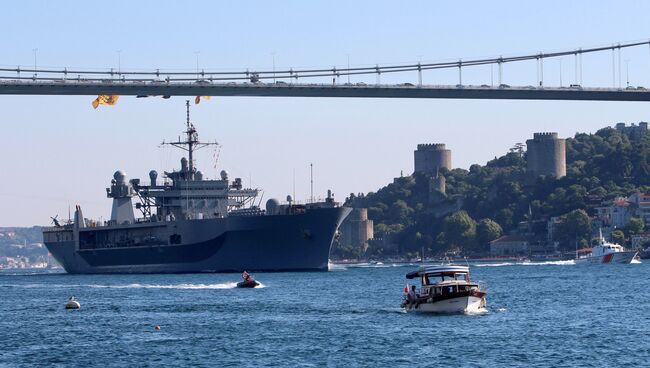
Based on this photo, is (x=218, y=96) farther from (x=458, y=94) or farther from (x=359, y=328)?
(x=359, y=328)

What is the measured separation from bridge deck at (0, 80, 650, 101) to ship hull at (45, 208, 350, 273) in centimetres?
1195

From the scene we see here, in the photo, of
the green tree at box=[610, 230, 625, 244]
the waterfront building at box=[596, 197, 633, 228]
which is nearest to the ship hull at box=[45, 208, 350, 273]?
the green tree at box=[610, 230, 625, 244]

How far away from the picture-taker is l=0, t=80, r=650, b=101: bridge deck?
88438 millimetres

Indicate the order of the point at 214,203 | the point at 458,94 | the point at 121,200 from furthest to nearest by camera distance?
1. the point at 121,200
2. the point at 214,203
3. the point at 458,94

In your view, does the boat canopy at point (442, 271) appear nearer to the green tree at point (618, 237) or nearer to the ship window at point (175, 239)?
the ship window at point (175, 239)

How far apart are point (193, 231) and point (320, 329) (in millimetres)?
59563

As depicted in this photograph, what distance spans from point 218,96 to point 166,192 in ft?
81.6

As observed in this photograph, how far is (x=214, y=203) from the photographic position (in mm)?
120188

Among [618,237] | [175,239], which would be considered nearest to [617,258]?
[618,237]

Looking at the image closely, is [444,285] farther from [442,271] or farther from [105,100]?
[105,100]

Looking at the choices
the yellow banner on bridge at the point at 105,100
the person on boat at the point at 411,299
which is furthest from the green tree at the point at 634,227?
the person on boat at the point at 411,299

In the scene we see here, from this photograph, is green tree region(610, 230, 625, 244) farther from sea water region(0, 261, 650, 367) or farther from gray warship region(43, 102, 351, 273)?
sea water region(0, 261, 650, 367)

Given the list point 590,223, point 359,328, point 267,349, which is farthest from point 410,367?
point 590,223

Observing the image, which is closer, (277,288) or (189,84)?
(277,288)
